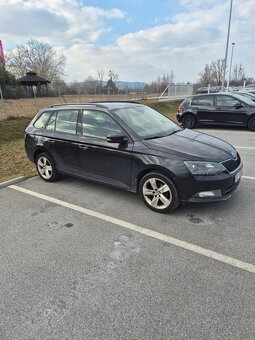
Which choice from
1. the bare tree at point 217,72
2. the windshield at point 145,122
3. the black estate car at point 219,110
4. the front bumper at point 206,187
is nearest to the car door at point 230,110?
the black estate car at point 219,110

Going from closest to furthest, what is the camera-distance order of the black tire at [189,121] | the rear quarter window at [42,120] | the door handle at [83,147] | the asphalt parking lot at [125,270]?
the asphalt parking lot at [125,270]
the door handle at [83,147]
the rear quarter window at [42,120]
the black tire at [189,121]

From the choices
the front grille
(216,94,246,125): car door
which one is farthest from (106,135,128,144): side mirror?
(216,94,246,125): car door

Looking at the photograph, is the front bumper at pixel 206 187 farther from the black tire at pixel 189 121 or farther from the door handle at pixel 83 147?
the black tire at pixel 189 121

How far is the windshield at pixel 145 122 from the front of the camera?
13.7ft

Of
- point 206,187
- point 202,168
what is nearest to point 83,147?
point 202,168

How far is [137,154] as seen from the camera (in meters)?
3.87

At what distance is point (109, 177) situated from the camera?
430cm

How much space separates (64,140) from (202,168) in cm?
256

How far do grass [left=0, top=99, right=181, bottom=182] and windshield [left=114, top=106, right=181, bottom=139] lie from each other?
8.97 ft

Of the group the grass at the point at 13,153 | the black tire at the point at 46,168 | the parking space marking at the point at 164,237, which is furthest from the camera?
the grass at the point at 13,153

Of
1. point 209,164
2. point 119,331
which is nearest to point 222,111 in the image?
point 209,164

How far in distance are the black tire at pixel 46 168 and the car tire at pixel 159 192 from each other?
2.06 m

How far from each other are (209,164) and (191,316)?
78.5 inches

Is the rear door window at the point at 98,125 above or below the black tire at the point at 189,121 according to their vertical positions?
above
